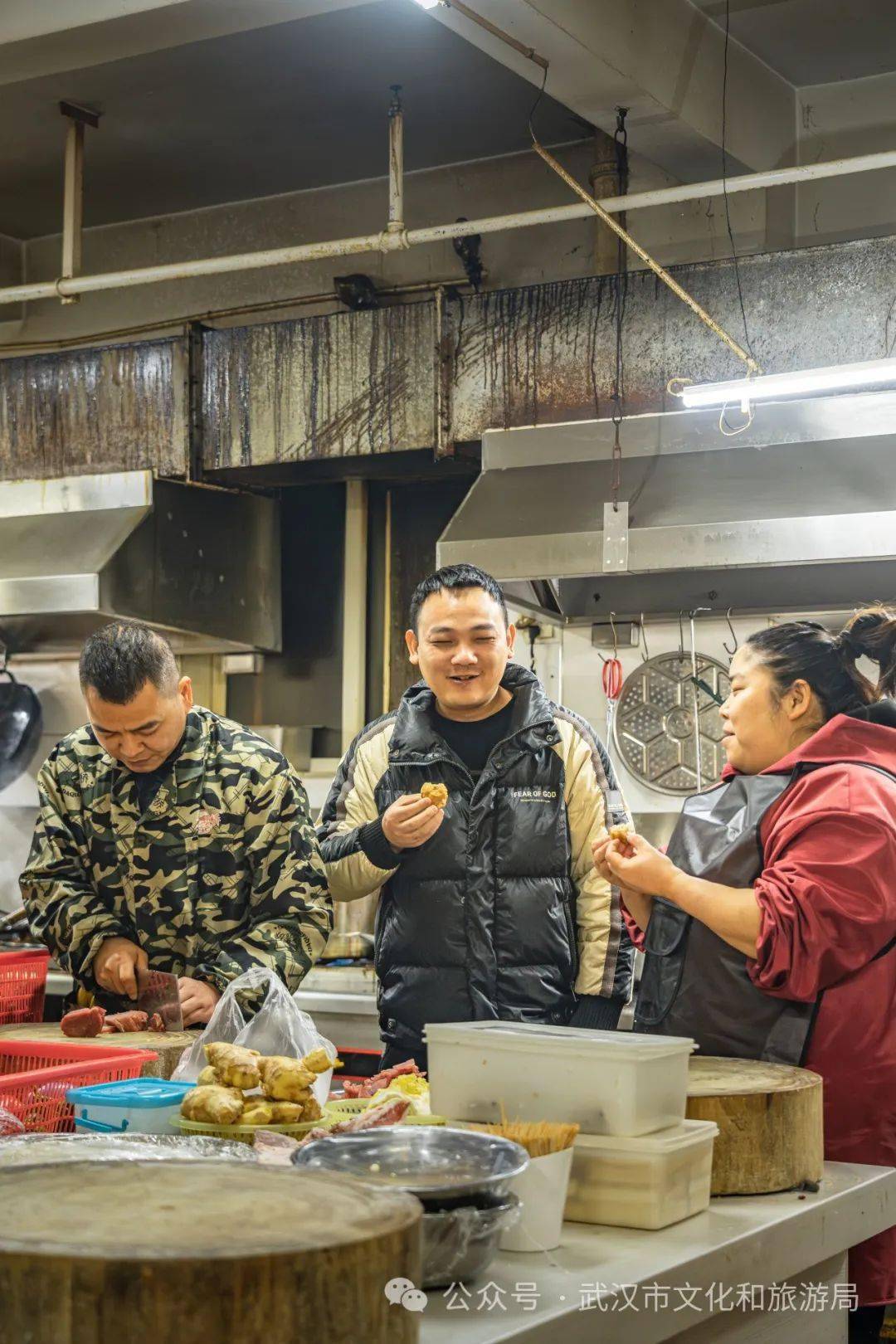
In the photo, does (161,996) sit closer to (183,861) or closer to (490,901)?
(183,861)

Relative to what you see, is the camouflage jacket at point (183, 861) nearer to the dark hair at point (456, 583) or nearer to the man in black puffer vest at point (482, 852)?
the man in black puffer vest at point (482, 852)

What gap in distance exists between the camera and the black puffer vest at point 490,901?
303 centimetres

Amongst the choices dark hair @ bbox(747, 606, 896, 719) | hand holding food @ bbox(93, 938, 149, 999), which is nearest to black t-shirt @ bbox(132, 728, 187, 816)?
hand holding food @ bbox(93, 938, 149, 999)

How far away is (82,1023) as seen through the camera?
2471 mm

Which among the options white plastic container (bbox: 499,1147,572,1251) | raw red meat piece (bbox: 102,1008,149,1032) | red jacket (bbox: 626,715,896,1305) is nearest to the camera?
white plastic container (bbox: 499,1147,572,1251)

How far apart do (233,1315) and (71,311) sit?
5.86 m

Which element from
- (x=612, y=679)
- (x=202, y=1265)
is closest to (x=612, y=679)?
(x=612, y=679)

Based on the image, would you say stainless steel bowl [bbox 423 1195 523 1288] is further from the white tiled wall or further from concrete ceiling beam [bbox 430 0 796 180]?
the white tiled wall

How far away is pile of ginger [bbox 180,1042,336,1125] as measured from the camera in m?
1.88

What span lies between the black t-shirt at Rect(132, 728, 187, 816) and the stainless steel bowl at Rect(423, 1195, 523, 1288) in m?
1.73

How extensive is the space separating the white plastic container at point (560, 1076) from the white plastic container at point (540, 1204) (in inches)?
4.6

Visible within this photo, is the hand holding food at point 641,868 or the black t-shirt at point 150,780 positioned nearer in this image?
the hand holding food at point 641,868

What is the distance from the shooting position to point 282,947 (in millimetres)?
2902

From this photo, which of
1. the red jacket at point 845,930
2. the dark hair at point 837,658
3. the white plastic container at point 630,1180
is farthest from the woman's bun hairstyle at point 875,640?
the white plastic container at point 630,1180
